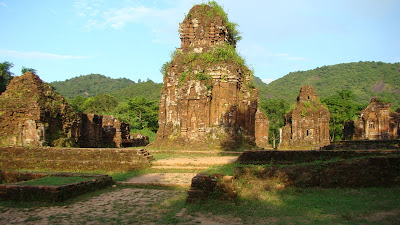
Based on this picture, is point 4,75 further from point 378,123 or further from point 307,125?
point 378,123

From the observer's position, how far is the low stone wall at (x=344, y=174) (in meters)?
7.65

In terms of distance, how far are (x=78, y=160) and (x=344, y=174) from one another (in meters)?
8.47

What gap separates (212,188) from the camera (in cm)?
673

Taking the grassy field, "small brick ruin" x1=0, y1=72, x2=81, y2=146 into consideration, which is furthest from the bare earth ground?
"small brick ruin" x1=0, y1=72, x2=81, y2=146

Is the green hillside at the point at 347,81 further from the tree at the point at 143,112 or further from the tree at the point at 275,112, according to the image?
the tree at the point at 143,112

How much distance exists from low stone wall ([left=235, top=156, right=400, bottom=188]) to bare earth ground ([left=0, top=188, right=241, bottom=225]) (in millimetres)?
2151

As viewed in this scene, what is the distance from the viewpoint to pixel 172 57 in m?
20.3

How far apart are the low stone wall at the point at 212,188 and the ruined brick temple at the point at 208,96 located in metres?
10.8

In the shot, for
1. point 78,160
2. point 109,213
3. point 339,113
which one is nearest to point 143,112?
point 339,113

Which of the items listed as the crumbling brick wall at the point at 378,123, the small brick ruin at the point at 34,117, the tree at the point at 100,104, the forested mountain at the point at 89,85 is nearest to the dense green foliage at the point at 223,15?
the small brick ruin at the point at 34,117

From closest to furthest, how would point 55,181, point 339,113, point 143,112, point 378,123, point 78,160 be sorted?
point 55,181
point 78,160
point 378,123
point 143,112
point 339,113

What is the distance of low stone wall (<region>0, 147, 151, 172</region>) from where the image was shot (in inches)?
447

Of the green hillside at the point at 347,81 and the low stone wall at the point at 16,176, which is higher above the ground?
the green hillside at the point at 347,81

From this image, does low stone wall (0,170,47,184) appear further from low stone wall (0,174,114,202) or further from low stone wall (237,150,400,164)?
low stone wall (237,150,400,164)
